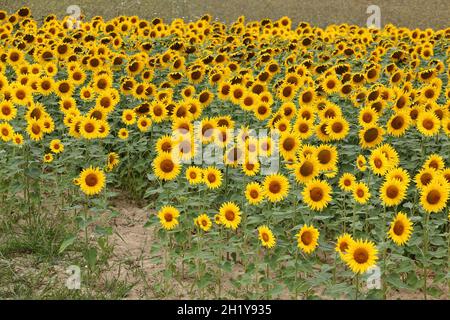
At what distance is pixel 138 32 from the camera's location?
10.9 m

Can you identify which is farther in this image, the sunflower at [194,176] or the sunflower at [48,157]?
the sunflower at [48,157]

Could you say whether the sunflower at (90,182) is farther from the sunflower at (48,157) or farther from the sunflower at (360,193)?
the sunflower at (360,193)

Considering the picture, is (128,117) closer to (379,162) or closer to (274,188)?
(274,188)

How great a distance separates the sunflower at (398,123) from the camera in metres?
6.04

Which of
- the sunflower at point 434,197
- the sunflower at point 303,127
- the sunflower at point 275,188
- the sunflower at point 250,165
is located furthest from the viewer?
the sunflower at point 303,127

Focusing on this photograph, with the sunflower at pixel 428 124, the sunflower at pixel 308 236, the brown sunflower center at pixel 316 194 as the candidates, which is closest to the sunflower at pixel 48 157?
the brown sunflower center at pixel 316 194

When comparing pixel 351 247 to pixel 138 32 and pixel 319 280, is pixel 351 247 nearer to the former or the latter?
pixel 319 280

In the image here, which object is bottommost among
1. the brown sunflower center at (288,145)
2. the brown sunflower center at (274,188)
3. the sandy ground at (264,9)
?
the brown sunflower center at (274,188)

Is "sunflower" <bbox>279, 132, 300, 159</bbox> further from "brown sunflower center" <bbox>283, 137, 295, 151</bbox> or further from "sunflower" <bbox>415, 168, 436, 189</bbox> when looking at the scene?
"sunflower" <bbox>415, 168, 436, 189</bbox>

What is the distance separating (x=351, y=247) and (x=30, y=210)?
3.24 meters

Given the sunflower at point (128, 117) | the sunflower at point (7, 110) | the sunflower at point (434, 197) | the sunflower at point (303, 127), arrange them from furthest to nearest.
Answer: the sunflower at point (128, 117) < the sunflower at point (7, 110) < the sunflower at point (303, 127) < the sunflower at point (434, 197)

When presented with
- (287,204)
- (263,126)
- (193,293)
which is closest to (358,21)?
(263,126)

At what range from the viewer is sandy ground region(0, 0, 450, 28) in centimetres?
1919

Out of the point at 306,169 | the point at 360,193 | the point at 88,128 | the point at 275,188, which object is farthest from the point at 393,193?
the point at 88,128
